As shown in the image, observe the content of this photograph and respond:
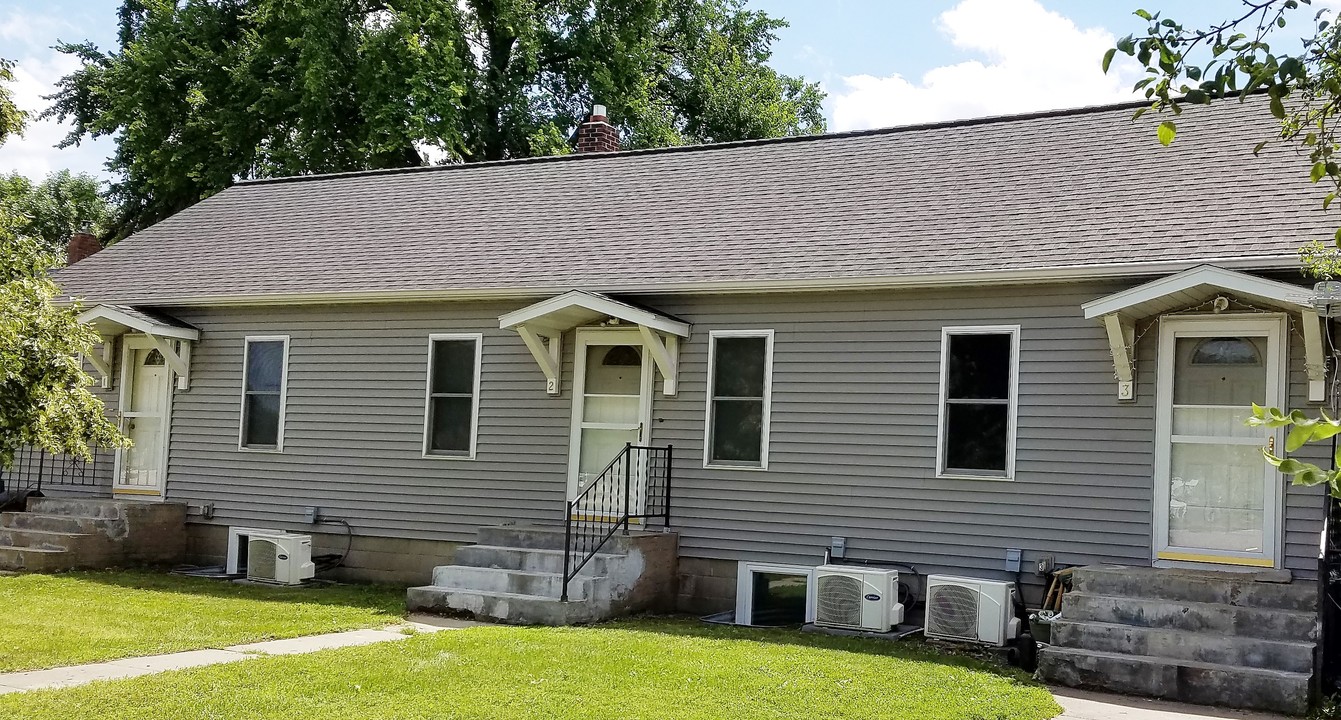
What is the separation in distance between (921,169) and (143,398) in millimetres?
9750

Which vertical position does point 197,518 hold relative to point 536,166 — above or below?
below

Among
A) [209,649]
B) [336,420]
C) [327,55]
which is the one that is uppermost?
[327,55]

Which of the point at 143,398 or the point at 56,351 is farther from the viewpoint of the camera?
the point at 143,398

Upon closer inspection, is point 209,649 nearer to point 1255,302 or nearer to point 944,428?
point 944,428

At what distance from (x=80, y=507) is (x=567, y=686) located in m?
9.20

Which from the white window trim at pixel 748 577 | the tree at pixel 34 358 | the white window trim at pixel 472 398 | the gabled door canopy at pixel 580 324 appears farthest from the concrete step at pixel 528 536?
the tree at pixel 34 358

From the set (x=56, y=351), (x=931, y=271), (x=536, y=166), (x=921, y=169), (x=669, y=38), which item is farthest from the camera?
(x=669, y=38)

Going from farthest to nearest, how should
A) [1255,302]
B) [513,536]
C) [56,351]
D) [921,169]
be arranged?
[921,169] → [513,536] → [1255,302] → [56,351]

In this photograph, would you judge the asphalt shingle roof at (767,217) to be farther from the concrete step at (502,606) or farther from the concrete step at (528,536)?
the concrete step at (502,606)

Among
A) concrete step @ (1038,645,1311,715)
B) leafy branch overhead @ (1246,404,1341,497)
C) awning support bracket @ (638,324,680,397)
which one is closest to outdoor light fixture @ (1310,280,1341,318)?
concrete step @ (1038,645,1311,715)

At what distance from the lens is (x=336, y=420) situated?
1380 centimetres

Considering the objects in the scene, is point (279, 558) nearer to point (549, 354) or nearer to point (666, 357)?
point (549, 354)

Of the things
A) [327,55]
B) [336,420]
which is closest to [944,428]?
[336,420]

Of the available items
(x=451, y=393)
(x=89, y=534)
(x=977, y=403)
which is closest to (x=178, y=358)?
(x=89, y=534)
